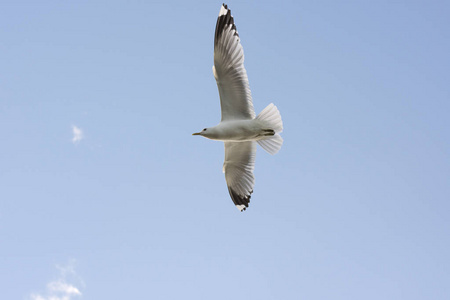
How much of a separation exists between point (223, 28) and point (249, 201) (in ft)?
8.24

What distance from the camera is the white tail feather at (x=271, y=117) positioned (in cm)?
589

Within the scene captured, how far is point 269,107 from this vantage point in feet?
19.3

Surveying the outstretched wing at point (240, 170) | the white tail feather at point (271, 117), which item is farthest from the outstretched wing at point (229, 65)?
the outstretched wing at point (240, 170)

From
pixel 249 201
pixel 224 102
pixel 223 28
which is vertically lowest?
pixel 249 201

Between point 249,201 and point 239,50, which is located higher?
point 239,50

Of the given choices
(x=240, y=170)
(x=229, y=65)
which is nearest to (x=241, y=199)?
(x=240, y=170)

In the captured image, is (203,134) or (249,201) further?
(249,201)

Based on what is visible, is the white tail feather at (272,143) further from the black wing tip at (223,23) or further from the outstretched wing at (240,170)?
the black wing tip at (223,23)

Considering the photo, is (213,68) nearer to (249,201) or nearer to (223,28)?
(223,28)

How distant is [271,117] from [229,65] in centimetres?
86

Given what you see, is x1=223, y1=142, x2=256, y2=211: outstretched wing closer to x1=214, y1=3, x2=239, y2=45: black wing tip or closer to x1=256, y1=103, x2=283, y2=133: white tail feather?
x1=256, y1=103, x2=283, y2=133: white tail feather

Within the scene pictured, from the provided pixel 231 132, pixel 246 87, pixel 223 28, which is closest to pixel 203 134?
pixel 231 132

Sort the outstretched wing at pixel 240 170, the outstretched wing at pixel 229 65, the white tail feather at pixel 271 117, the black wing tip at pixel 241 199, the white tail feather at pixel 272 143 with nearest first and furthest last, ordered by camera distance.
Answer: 1. the outstretched wing at pixel 229 65
2. the white tail feather at pixel 271 117
3. the white tail feather at pixel 272 143
4. the outstretched wing at pixel 240 170
5. the black wing tip at pixel 241 199

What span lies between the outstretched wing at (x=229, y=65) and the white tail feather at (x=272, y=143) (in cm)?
60
